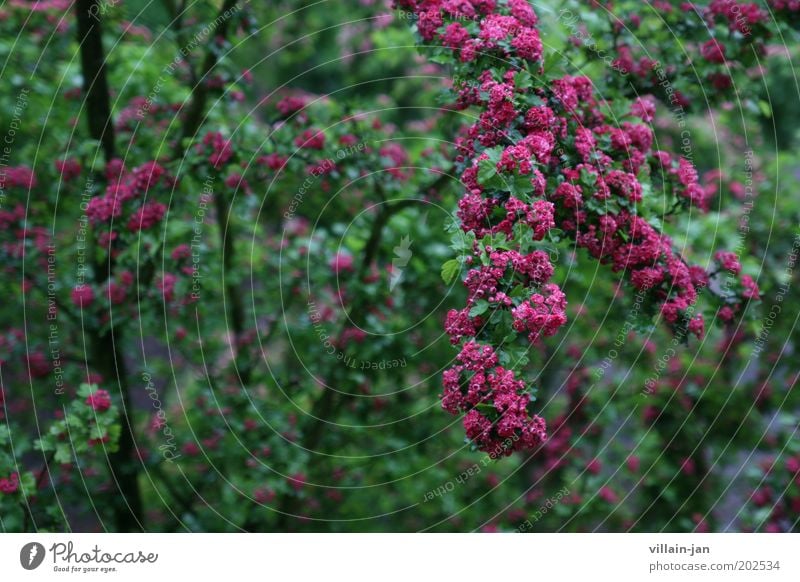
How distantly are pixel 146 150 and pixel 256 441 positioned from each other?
249 centimetres

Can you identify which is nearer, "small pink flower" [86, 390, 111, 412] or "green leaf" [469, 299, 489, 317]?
"green leaf" [469, 299, 489, 317]

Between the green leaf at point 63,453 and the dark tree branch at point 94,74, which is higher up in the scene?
the dark tree branch at point 94,74

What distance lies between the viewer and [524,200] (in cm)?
358

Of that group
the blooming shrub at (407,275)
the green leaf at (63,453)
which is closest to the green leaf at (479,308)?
the blooming shrub at (407,275)

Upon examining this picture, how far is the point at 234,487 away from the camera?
6.20 metres

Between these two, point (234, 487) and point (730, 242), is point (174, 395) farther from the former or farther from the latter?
point (730, 242)

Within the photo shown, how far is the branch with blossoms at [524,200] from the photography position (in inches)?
132

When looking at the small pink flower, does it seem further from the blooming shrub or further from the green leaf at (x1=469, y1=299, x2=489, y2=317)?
the green leaf at (x1=469, y1=299, x2=489, y2=317)

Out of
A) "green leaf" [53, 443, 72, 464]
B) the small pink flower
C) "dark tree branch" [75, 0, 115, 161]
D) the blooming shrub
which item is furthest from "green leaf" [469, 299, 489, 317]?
"dark tree branch" [75, 0, 115, 161]

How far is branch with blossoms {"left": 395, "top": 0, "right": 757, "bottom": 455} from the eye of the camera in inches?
132

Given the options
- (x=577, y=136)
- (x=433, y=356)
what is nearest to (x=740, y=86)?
(x=577, y=136)

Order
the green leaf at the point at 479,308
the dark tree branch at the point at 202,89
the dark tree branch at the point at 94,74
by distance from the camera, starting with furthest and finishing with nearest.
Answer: the dark tree branch at the point at 202,89 < the dark tree branch at the point at 94,74 < the green leaf at the point at 479,308

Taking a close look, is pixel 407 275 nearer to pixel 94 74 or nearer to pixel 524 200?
pixel 94 74

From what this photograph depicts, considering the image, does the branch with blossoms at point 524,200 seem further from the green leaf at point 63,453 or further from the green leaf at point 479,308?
the green leaf at point 63,453
